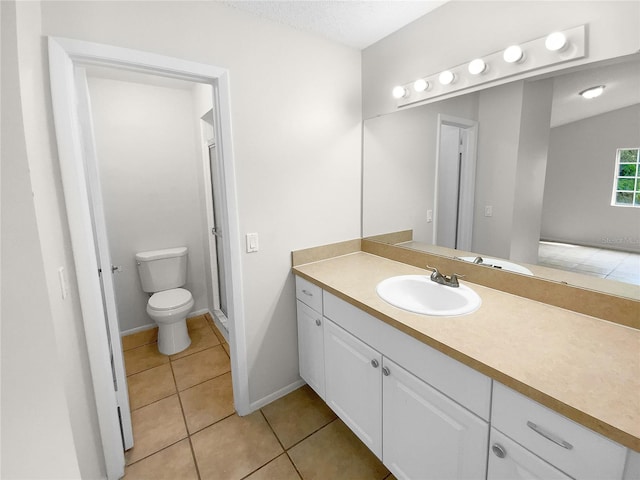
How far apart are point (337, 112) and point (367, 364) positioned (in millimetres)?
1517

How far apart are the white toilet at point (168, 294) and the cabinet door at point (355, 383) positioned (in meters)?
1.40

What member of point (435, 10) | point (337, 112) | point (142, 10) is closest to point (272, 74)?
point (337, 112)

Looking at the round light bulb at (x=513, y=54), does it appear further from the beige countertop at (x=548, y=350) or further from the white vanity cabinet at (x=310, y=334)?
the white vanity cabinet at (x=310, y=334)

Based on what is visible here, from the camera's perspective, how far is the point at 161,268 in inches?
106

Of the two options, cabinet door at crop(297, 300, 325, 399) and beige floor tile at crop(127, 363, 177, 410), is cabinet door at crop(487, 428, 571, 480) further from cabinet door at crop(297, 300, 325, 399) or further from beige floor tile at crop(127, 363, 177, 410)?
beige floor tile at crop(127, 363, 177, 410)

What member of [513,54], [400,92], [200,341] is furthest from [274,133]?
[200,341]

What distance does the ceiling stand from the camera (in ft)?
4.84

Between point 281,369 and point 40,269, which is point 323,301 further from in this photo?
point 40,269

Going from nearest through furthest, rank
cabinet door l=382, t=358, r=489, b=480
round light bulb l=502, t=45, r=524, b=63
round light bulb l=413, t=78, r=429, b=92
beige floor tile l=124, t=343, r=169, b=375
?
cabinet door l=382, t=358, r=489, b=480, round light bulb l=502, t=45, r=524, b=63, round light bulb l=413, t=78, r=429, b=92, beige floor tile l=124, t=343, r=169, b=375

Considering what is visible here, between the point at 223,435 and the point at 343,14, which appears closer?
the point at 343,14

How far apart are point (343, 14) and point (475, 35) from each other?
67 centimetres

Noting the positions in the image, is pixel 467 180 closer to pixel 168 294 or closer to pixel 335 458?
pixel 335 458

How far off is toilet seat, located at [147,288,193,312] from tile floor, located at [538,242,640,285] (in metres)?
2.43

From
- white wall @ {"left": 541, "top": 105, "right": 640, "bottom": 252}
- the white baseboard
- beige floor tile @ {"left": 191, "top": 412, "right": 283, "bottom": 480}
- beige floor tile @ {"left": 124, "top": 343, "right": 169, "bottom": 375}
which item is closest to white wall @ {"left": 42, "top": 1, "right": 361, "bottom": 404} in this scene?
the white baseboard
